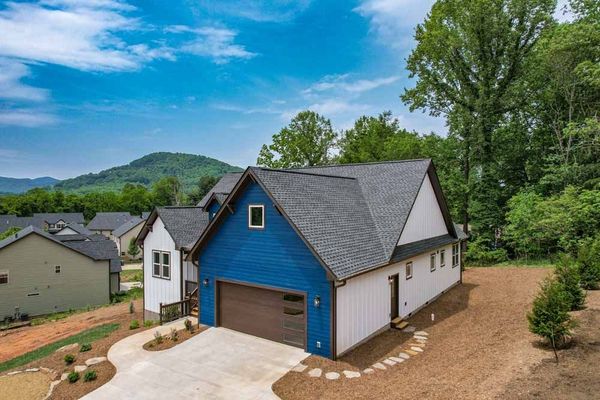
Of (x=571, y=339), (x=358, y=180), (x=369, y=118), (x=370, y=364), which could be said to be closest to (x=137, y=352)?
(x=370, y=364)

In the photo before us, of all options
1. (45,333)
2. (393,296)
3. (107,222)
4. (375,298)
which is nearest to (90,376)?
(375,298)

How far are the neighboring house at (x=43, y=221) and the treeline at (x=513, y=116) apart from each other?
63665 millimetres

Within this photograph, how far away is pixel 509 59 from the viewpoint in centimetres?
2853

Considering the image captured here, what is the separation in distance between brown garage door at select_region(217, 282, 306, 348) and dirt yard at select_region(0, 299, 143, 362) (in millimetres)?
10997

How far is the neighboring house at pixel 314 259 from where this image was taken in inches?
433

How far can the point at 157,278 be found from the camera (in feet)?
60.5

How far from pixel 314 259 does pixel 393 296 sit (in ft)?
15.7

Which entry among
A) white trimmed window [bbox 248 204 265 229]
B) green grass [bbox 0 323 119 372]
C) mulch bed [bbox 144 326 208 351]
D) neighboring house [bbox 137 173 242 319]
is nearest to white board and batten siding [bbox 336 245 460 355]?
white trimmed window [bbox 248 204 265 229]

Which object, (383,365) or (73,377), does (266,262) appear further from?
(73,377)

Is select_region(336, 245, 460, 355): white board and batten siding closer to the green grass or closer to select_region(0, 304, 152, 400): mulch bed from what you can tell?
select_region(0, 304, 152, 400): mulch bed

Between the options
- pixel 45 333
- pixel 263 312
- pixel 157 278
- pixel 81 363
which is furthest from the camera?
pixel 45 333

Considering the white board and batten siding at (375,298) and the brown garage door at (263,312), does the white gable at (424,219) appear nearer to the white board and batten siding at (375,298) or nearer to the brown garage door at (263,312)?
the white board and batten siding at (375,298)

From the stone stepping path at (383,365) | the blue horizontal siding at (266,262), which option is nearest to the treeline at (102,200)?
the blue horizontal siding at (266,262)

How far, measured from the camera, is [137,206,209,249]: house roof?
17234 millimetres
